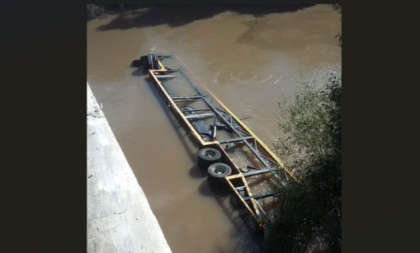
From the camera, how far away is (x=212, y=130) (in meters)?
12.5

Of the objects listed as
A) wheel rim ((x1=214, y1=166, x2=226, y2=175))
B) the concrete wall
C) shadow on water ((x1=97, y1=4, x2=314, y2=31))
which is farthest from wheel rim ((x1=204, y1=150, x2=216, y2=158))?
shadow on water ((x1=97, y1=4, x2=314, y2=31))

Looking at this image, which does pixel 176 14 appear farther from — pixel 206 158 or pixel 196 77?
pixel 206 158

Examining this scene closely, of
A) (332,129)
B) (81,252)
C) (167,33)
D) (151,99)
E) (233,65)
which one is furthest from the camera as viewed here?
(167,33)

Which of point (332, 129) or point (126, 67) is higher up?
point (332, 129)

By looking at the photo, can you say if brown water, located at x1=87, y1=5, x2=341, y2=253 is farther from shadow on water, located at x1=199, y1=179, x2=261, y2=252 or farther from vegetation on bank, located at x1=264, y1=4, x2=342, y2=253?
vegetation on bank, located at x1=264, y1=4, x2=342, y2=253

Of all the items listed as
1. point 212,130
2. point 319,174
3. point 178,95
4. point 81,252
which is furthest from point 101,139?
point 81,252

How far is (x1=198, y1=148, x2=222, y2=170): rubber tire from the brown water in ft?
1.14

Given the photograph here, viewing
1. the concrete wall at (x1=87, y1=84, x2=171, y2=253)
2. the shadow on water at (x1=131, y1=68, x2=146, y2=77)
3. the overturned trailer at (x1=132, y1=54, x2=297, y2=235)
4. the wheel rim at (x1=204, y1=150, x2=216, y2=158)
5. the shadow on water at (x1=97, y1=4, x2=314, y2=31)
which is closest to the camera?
the concrete wall at (x1=87, y1=84, x2=171, y2=253)

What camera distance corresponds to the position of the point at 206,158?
10.9 m

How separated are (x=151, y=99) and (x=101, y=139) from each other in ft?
13.4

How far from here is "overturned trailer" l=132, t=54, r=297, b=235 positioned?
9556 millimetres

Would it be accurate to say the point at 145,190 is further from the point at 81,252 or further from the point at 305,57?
the point at 305,57

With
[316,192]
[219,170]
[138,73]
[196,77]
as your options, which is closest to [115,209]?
[219,170]

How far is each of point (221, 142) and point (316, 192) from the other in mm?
5187
